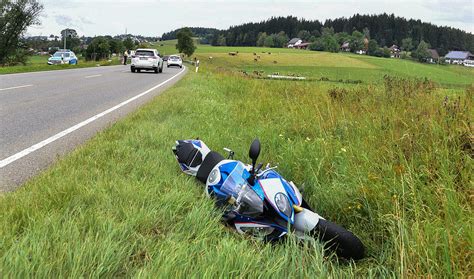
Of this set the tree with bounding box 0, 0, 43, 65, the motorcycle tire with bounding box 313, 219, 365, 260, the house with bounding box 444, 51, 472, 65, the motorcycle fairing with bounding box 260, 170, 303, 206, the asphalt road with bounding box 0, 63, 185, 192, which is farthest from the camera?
the tree with bounding box 0, 0, 43, 65

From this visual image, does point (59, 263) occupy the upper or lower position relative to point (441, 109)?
lower

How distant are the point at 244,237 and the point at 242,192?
1.04 feet

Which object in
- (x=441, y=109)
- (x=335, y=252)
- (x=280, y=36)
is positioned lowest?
(x=335, y=252)

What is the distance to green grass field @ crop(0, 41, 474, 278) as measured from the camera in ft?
6.66

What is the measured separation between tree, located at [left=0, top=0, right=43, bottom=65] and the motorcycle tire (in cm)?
6167

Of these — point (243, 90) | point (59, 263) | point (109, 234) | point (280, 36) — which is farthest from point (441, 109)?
point (280, 36)

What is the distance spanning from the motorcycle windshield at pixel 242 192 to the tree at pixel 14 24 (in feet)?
200

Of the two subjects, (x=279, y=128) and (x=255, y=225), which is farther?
(x=279, y=128)

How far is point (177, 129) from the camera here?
5.68 m

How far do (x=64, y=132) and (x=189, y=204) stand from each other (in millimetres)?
4061

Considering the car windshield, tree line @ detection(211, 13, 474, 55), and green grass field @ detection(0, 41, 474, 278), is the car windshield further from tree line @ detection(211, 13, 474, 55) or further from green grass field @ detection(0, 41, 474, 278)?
tree line @ detection(211, 13, 474, 55)

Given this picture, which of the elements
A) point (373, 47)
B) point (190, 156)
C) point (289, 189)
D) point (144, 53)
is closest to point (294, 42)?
point (373, 47)

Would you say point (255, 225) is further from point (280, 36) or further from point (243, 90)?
Result: point (280, 36)

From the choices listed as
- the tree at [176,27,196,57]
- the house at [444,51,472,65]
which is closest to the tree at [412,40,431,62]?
the house at [444,51,472,65]
